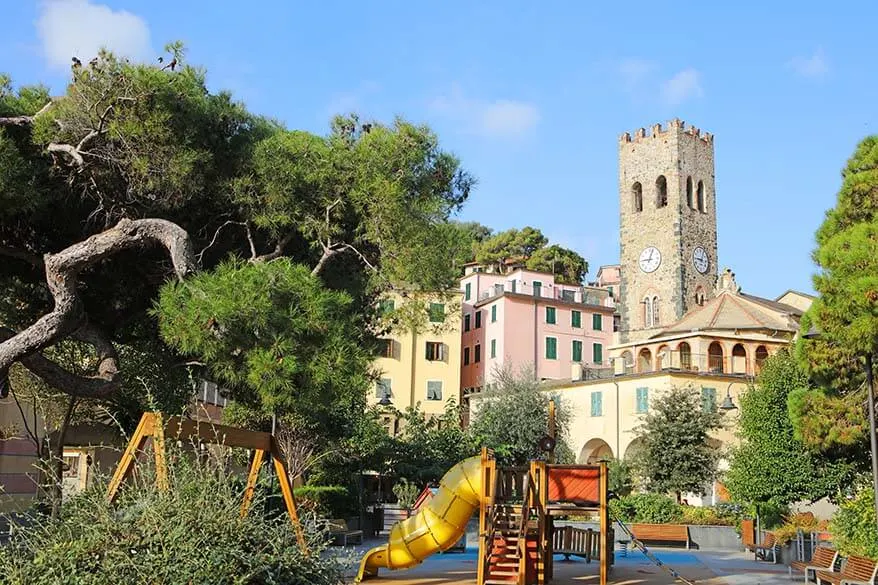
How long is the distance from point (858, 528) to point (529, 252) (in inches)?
2167

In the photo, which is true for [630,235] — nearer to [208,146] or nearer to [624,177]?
[624,177]

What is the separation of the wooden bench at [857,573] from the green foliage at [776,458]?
397 inches

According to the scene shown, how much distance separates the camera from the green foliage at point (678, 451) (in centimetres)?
3197

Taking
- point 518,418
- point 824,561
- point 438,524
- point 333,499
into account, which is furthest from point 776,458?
point 518,418

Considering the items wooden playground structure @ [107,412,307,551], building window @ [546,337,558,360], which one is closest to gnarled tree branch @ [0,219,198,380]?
wooden playground structure @ [107,412,307,551]

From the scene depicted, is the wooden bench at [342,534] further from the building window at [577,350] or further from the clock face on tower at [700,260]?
the clock face on tower at [700,260]

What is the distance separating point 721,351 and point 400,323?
36.9 metres

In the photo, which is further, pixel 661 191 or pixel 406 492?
pixel 661 191

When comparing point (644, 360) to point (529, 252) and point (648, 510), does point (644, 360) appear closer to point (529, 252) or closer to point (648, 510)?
point (529, 252)

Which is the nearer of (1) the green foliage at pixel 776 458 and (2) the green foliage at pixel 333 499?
(1) the green foliage at pixel 776 458

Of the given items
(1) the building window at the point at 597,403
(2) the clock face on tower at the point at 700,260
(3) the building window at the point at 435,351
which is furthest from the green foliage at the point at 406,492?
(2) the clock face on tower at the point at 700,260

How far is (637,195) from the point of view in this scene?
68.2 metres

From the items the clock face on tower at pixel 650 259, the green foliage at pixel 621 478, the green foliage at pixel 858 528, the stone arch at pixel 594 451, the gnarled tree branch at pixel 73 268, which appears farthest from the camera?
the clock face on tower at pixel 650 259

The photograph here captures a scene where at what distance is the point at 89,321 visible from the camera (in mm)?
13406
